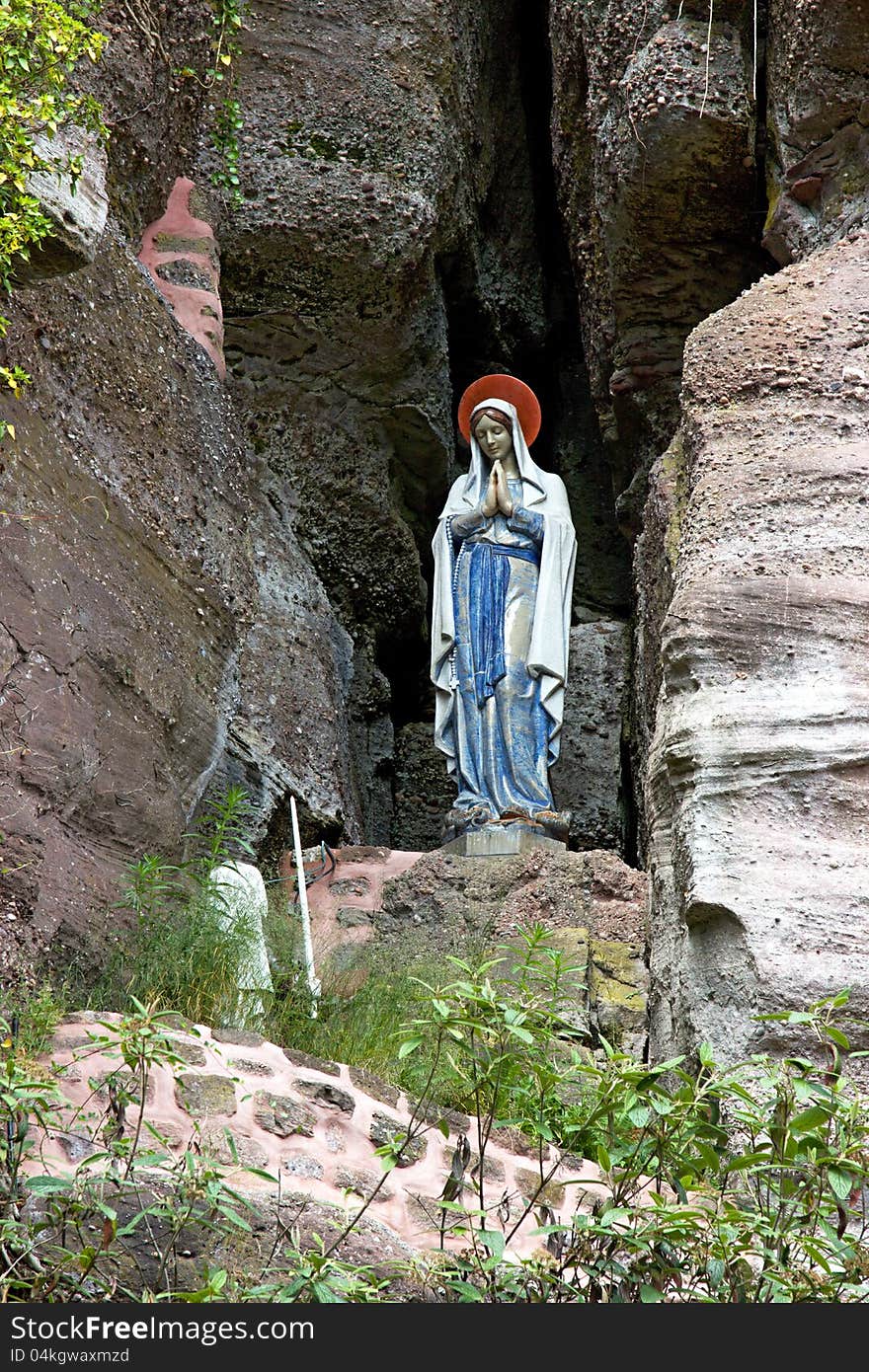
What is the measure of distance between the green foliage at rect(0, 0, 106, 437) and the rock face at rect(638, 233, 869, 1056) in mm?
2048

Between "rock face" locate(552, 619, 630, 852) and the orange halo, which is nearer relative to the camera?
the orange halo

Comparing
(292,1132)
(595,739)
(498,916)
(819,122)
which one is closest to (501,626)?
(498,916)

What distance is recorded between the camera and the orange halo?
8234 mm

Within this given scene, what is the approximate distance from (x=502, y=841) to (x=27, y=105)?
3.47 m

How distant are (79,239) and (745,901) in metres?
2.58

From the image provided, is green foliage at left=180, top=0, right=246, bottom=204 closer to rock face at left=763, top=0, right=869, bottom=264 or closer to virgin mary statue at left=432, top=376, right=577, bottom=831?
virgin mary statue at left=432, top=376, right=577, bottom=831

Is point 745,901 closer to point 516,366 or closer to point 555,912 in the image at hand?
point 555,912

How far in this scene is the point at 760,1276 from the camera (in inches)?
111

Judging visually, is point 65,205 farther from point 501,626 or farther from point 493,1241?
point 501,626

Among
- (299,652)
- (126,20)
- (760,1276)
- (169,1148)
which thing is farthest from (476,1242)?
(299,652)

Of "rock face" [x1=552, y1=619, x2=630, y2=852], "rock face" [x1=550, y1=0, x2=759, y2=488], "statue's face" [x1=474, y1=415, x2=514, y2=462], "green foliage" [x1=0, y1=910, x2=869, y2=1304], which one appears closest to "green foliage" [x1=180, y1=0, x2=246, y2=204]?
"statue's face" [x1=474, y1=415, x2=514, y2=462]

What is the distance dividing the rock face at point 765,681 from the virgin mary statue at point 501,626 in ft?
6.29

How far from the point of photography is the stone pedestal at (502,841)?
6.84 m

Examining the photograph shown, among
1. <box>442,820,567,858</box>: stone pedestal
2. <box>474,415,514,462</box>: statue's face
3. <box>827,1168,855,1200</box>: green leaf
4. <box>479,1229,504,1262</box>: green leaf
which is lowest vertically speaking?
<box>479,1229,504,1262</box>: green leaf
